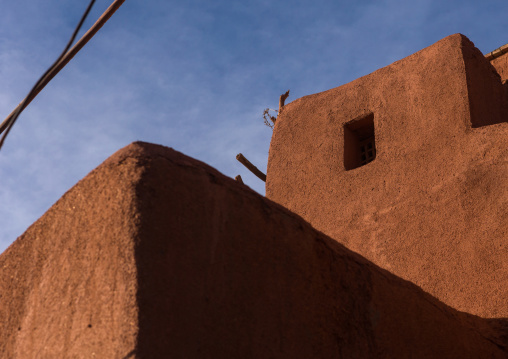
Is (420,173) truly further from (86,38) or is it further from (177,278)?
(177,278)

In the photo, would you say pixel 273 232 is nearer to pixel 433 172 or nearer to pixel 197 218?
pixel 197 218

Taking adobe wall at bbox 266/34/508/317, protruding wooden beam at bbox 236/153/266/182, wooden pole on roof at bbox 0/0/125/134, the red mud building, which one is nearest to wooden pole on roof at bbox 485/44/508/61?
adobe wall at bbox 266/34/508/317

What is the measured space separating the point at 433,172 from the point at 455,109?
0.52 m

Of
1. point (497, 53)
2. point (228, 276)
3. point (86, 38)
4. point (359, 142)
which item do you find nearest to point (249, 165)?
point (359, 142)

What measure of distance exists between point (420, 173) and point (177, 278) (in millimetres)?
2923

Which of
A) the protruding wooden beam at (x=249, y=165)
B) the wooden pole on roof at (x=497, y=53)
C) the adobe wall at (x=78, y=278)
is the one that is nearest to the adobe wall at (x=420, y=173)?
the wooden pole on roof at (x=497, y=53)

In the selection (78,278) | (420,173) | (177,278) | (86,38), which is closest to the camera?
(177,278)

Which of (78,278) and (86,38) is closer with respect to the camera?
(78,278)

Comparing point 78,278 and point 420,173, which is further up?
point 420,173

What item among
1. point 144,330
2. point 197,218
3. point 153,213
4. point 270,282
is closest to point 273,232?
point 270,282

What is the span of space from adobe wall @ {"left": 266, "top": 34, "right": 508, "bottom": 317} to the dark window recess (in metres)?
0.04

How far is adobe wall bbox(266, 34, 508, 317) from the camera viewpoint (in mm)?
3947

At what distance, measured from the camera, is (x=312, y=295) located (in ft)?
7.87

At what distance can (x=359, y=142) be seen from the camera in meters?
5.40
